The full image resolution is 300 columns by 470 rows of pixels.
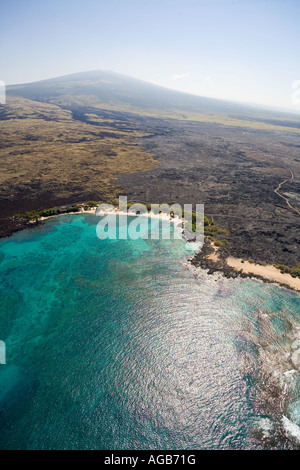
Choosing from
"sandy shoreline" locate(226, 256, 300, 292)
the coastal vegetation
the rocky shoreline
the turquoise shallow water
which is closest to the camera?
the turquoise shallow water

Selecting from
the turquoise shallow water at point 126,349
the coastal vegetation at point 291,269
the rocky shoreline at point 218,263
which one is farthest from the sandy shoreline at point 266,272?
the turquoise shallow water at point 126,349

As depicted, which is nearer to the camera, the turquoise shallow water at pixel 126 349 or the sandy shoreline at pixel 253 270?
the turquoise shallow water at pixel 126 349

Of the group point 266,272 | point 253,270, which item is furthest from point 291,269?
point 253,270

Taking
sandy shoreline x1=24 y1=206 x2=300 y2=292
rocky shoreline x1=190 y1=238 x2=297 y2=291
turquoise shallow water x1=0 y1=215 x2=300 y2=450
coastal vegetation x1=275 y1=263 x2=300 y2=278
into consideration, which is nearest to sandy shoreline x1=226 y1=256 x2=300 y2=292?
sandy shoreline x1=24 y1=206 x2=300 y2=292

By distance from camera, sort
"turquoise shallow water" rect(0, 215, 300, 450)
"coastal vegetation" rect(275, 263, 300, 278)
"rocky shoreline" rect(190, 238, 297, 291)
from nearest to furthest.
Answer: "turquoise shallow water" rect(0, 215, 300, 450) → "rocky shoreline" rect(190, 238, 297, 291) → "coastal vegetation" rect(275, 263, 300, 278)

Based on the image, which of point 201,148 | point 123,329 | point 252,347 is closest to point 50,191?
point 123,329

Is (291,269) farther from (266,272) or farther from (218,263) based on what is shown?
(218,263)

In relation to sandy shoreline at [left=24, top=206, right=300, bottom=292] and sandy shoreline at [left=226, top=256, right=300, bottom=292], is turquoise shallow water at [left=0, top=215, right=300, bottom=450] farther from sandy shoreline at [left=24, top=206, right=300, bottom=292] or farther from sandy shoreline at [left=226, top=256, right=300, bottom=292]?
sandy shoreline at [left=226, top=256, right=300, bottom=292]

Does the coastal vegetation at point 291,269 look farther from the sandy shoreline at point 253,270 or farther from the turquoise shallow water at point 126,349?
the turquoise shallow water at point 126,349

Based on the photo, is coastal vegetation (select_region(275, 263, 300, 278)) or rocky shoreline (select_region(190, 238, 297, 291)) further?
coastal vegetation (select_region(275, 263, 300, 278))
